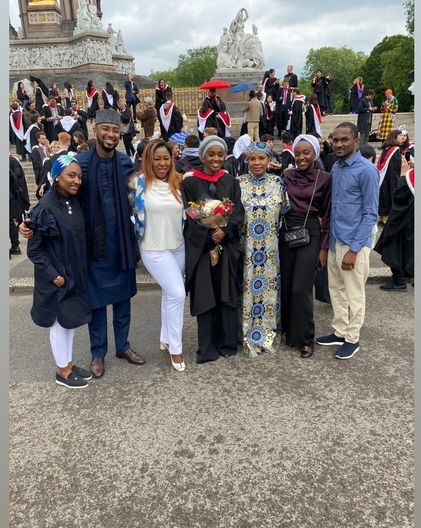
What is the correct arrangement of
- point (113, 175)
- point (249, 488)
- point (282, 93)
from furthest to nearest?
point (282, 93) < point (113, 175) < point (249, 488)

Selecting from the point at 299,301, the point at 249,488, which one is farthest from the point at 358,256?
the point at 249,488

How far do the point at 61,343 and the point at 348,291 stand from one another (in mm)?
2578

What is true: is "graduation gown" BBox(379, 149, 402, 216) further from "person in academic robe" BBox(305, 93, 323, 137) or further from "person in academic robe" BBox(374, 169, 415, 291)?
"person in academic robe" BBox(305, 93, 323, 137)

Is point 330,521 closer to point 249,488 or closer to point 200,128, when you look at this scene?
point 249,488

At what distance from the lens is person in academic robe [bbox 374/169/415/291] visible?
5691 mm

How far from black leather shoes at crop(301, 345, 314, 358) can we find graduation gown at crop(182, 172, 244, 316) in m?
0.79

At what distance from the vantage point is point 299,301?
4.02 meters

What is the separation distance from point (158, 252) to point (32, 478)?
189 cm

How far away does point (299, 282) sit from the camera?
3.98 m

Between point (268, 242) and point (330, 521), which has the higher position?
point (268, 242)

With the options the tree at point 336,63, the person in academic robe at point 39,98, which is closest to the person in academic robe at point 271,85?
the person in academic robe at point 39,98

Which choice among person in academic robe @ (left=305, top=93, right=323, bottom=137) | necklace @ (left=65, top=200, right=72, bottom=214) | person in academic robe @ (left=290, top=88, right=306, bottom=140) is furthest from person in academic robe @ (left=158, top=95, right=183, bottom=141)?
necklace @ (left=65, top=200, right=72, bottom=214)

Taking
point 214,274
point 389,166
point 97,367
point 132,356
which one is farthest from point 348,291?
point 389,166

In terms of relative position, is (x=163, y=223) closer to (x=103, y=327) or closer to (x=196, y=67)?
(x=103, y=327)
